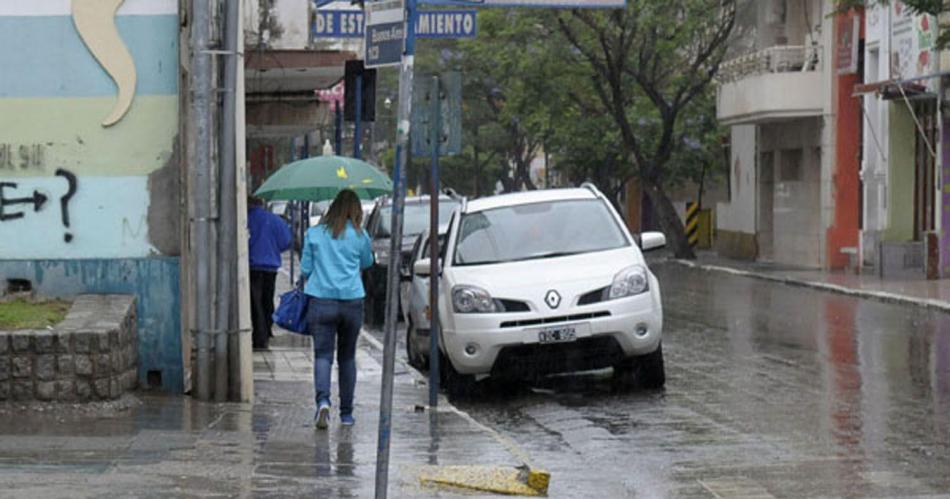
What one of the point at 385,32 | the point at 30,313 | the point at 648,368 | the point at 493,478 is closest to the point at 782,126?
the point at 648,368

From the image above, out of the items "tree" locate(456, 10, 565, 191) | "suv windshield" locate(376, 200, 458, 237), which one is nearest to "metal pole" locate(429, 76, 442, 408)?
"suv windshield" locate(376, 200, 458, 237)

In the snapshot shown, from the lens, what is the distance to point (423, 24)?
554 inches

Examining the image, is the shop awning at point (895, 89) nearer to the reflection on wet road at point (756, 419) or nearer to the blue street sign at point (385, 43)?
the reflection on wet road at point (756, 419)

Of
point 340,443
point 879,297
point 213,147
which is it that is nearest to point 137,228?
point 213,147

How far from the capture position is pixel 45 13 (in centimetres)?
1322

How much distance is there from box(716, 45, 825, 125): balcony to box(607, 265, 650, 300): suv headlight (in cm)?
2836

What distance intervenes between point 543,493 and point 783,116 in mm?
34624

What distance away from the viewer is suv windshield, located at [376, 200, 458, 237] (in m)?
25.5

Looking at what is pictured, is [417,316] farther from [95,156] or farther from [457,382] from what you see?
[95,156]

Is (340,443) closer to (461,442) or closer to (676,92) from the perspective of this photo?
(461,442)

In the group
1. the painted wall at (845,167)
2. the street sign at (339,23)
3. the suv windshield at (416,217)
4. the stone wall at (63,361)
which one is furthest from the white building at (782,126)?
the stone wall at (63,361)

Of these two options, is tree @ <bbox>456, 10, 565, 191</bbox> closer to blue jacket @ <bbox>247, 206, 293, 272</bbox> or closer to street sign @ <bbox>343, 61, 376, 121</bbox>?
blue jacket @ <bbox>247, 206, 293, 272</bbox>

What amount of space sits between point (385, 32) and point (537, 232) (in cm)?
716

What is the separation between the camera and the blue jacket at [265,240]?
19344 millimetres
